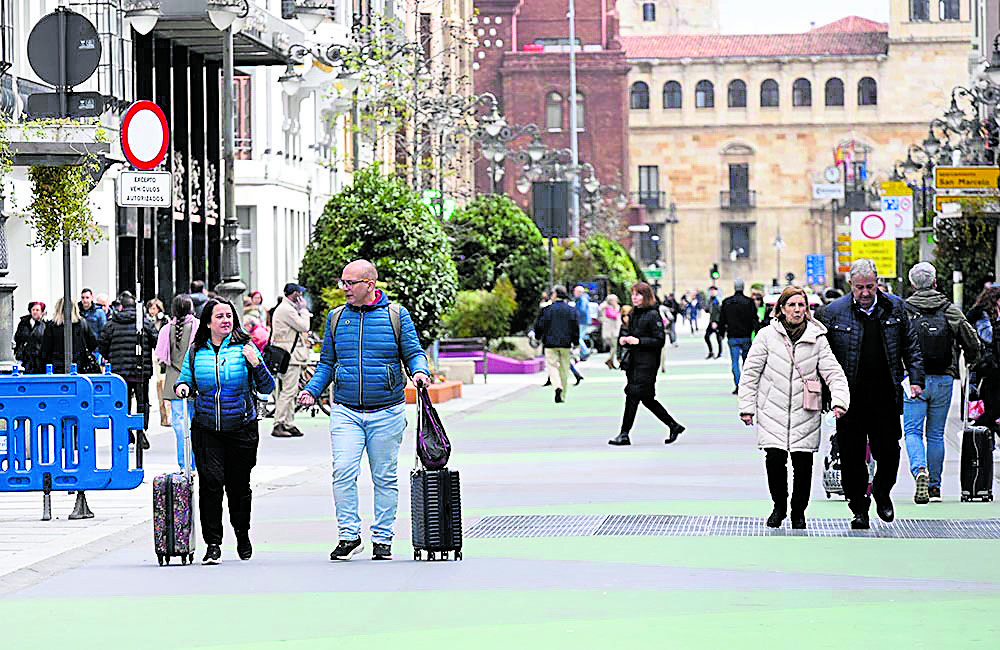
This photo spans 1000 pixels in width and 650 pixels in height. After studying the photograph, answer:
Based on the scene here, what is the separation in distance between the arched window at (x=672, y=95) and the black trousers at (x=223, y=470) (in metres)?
130

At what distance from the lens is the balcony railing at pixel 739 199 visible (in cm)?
14100

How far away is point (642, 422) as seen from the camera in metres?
27.6

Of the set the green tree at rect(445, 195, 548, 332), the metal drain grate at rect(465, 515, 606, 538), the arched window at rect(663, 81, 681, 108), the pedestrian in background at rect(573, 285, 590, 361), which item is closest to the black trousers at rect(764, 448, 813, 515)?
the metal drain grate at rect(465, 515, 606, 538)

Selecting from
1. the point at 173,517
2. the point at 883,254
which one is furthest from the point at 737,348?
the point at 173,517

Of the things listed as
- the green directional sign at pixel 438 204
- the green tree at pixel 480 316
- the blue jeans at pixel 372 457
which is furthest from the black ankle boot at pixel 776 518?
A: the green tree at pixel 480 316

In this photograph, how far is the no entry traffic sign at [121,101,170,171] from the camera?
1891 centimetres

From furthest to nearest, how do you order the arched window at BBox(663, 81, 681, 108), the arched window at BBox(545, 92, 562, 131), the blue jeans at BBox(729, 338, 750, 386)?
the arched window at BBox(663, 81, 681, 108), the arched window at BBox(545, 92, 562, 131), the blue jeans at BBox(729, 338, 750, 386)

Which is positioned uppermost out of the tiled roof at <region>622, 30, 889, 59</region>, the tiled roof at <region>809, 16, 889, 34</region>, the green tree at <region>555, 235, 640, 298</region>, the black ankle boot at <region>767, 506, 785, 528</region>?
the tiled roof at <region>809, 16, 889, 34</region>

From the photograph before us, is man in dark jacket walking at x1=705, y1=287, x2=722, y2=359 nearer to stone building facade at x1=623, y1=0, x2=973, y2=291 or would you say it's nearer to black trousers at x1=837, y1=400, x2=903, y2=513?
black trousers at x1=837, y1=400, x2=903, y2=513

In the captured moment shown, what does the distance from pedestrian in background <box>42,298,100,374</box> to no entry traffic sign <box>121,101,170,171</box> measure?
155 inches

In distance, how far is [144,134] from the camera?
19.0 meters

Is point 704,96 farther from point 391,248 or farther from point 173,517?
point 173,517

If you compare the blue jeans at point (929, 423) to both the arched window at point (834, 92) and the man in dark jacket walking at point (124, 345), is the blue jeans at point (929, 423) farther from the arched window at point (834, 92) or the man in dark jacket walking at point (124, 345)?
the arched window at point (834, 92)

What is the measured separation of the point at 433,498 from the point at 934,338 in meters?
5.12
